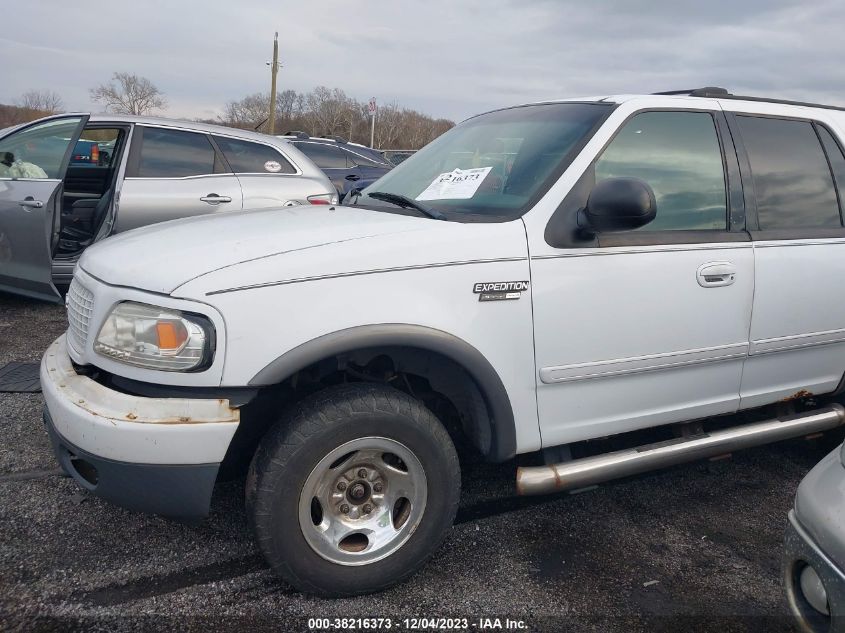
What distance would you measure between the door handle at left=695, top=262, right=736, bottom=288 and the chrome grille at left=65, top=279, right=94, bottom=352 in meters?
2.40

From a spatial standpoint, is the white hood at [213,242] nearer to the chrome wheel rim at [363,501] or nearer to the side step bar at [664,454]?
the chrome wheel rim at [363,501]

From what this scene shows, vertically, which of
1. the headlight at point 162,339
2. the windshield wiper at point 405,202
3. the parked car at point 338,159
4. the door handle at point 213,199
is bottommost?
the headlight at point 162,339

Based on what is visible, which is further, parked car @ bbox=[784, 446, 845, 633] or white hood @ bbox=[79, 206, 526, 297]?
white hood @ bbox=[79, 206, 526, 297]

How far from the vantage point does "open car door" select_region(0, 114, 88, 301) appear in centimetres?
535

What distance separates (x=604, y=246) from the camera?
2.67 m

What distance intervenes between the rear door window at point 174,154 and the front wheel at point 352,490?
4439 mm

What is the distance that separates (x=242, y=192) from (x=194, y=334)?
14.2ft

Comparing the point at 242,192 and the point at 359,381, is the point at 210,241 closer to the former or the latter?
the point at 359,381

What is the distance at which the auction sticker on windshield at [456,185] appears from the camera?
9.47ft

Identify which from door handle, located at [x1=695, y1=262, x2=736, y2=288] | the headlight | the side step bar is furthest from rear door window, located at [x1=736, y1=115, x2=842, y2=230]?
the headlight

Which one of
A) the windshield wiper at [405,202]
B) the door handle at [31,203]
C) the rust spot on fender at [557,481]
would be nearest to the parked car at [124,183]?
the door handle at [31,203]

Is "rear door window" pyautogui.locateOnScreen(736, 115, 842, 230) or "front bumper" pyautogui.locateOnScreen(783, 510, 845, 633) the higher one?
"rear door window" pyautogui.locateOnScreen(736, 115, 842, 230)

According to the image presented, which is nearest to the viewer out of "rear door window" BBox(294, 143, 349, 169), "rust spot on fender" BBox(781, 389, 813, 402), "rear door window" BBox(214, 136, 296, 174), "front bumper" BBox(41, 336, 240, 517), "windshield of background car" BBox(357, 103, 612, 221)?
"front bumper" BBox(41, 336, 240, 517)

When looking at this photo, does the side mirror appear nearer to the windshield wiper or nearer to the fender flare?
the windshield wiper
